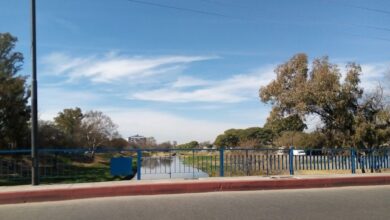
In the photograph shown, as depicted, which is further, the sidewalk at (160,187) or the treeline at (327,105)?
the treeline at (327,105)

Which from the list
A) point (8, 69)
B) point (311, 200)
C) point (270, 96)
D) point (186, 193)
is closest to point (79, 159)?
point (186, 193)

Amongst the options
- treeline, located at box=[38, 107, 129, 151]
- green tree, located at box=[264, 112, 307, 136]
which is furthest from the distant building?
green tree, located at box=[264, 112, 307, 136]

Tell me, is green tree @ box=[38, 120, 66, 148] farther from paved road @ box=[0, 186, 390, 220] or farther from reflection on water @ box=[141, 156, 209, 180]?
paved road @ box=[0, 186, 390, 220]

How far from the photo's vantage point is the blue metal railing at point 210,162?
48.2 ft

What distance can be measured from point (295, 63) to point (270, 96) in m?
2.77

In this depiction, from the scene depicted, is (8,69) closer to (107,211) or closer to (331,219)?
(107,211)

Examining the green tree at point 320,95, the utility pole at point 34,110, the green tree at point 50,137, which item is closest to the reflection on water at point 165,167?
the utility pole at point 34,110

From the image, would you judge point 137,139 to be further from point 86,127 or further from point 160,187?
point 160,187

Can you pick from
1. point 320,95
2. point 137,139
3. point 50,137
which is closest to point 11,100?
point 50,137

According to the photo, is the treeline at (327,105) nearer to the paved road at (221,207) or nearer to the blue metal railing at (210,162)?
the blue metal railing at (210,162)

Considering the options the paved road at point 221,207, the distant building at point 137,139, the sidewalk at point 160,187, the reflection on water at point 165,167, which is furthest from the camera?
the distant building at point 137,139

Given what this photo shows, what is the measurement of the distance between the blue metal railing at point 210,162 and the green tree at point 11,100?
884 inches

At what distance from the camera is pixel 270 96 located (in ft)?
97.8

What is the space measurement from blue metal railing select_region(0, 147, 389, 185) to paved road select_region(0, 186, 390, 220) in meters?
3.53
